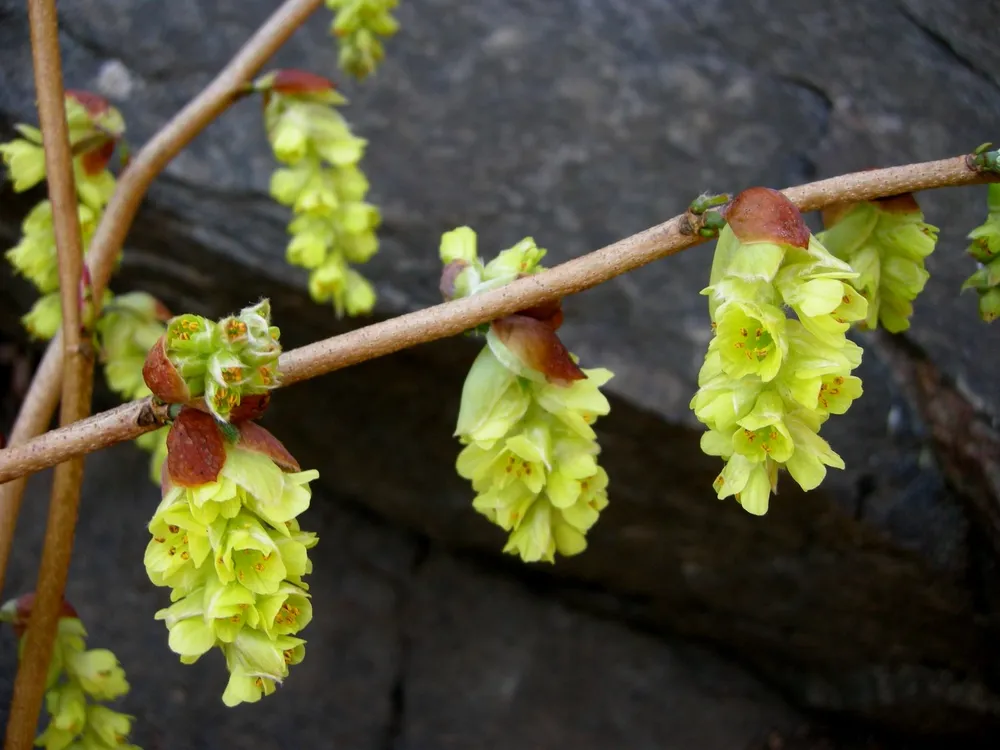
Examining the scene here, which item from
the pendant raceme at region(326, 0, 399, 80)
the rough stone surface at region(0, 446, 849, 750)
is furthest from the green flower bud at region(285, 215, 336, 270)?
the rough stone surface at region(0, 446, 849, 750)

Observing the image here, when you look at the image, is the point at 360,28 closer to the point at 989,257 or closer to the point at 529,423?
the point at 529,423

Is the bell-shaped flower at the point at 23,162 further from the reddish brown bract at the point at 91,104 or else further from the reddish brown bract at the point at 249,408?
the reddish brown bract at the point at 249,408

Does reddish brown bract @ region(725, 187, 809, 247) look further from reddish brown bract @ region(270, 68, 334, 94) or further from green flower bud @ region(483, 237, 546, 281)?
reddish brown bract @ region(270, 68, 334, 94)

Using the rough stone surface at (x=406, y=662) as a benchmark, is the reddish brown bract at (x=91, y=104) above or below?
above

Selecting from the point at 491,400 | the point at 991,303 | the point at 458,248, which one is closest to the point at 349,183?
the point at 458,248

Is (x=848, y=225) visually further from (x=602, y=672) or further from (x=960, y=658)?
(x=602, y=672)

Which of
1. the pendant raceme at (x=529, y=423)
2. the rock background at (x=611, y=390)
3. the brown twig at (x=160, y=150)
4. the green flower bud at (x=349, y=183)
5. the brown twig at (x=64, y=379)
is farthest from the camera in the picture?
the rock background at (x=611, y=390)

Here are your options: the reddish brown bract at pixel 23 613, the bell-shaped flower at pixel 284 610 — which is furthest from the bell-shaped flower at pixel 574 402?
the reddish brown bract at pixel 23 613
